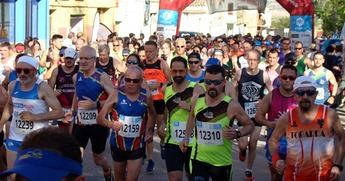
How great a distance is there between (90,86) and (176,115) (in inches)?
49.0

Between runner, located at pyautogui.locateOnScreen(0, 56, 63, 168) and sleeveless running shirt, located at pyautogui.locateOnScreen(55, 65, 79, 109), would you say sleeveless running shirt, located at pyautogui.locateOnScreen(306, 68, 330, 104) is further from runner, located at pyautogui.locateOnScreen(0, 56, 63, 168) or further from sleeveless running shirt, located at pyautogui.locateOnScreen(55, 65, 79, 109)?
runner, located at pyautogui.locateOnScreen(0, 56, 63, 168)

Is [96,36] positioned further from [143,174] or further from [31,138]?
[31,138]

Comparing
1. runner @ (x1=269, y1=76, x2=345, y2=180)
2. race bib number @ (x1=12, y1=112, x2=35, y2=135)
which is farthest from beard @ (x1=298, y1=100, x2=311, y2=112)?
race bib number @ (x1=12, y1=112, x2=35, y2=135)

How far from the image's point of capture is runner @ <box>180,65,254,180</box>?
6785mm

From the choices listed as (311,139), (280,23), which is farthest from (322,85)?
(280,23)

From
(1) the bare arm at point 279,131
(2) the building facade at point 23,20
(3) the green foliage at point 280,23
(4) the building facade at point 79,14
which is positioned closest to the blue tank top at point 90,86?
(1) the bare arm at point 279,131

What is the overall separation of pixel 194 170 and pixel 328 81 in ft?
18.5

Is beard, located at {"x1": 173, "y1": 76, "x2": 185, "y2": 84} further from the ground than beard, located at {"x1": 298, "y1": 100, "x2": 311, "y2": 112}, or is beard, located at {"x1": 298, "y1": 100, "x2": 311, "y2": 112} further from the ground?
beard, located at {"x1": 173, "y1": 76, "x2": 185, "y2": 84}

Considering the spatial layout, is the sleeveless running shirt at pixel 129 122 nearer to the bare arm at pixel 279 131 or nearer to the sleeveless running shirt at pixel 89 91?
the sleeveless running shirt at pixel 89 91

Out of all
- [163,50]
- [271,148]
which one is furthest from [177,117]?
[163,50]

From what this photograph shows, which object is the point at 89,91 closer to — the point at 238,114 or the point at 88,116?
the point at 88,116

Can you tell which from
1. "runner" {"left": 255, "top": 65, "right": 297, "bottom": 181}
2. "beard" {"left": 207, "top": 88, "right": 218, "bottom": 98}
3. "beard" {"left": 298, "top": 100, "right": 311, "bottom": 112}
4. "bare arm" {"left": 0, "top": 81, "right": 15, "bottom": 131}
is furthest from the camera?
"runner" {"left": 255, "top": 65, "right": 297, "bottom": 181}

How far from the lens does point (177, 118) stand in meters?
8.02

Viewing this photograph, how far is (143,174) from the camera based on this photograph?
393 inches
